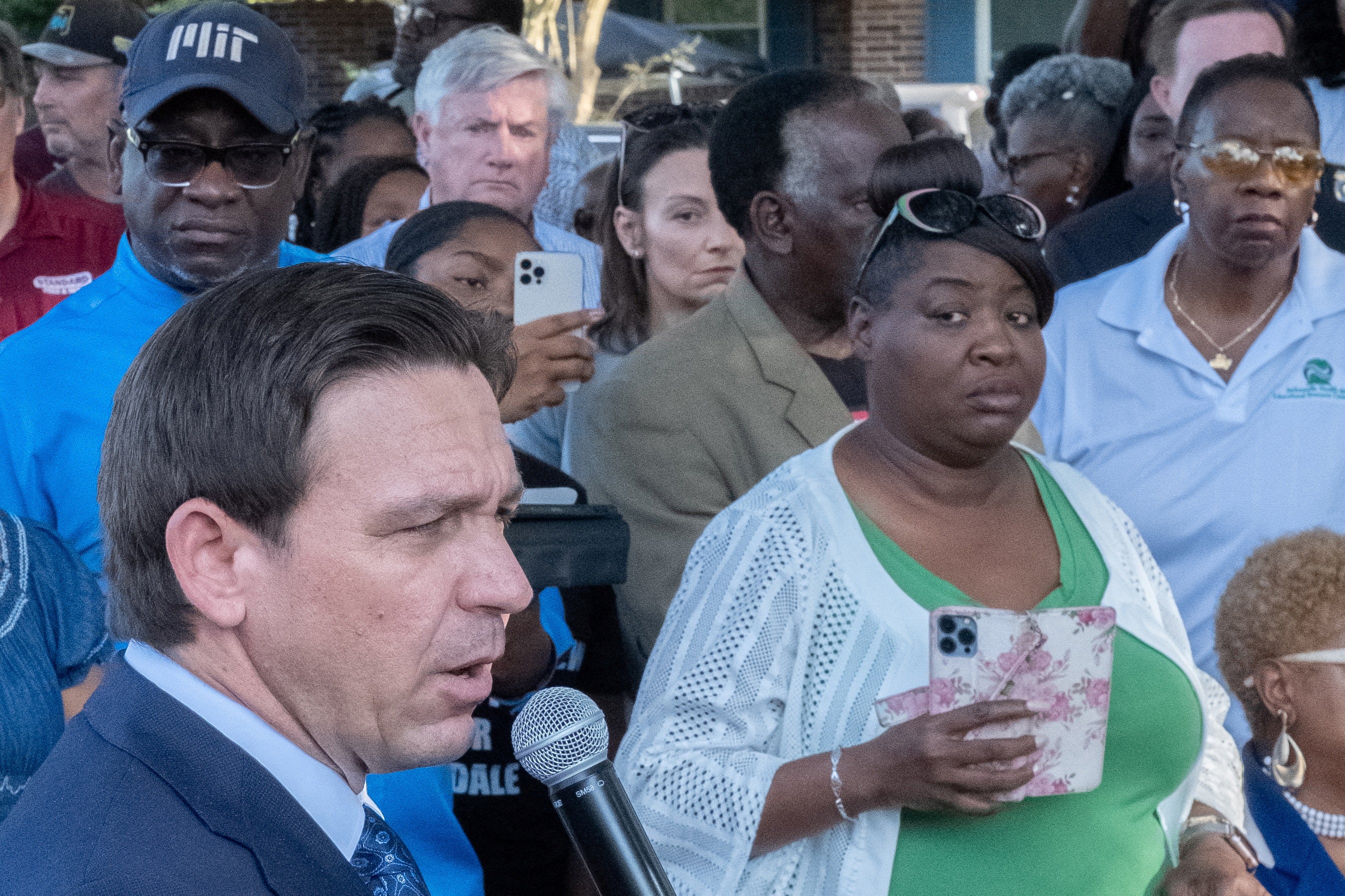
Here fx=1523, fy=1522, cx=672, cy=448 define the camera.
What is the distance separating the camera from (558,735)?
5.12ft

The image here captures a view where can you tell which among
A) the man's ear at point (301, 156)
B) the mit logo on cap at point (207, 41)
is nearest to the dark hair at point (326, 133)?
the man's ear at point (301, 156)

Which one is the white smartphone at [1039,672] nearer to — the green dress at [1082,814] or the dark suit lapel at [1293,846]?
the green dress at [1082,814]

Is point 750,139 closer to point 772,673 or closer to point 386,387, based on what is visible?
point 772,673

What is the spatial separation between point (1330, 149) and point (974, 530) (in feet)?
10.7

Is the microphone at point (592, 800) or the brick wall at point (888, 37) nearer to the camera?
the microphone at point (592, 800)

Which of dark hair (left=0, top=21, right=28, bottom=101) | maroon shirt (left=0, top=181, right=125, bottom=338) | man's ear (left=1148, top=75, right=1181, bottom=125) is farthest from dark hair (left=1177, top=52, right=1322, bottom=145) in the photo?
dark hair (left=0, top=21, right=28, bottom=101)

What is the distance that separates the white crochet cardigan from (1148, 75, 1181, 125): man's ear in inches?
116

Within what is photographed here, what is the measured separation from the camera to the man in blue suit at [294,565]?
4.44 ft

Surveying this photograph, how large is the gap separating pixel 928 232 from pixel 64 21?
4.03 metres

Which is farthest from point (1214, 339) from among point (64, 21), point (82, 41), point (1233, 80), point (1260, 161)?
point (64, 21)

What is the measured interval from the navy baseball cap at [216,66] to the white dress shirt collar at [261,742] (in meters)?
1.59

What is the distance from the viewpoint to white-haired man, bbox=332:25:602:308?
486 centimetres

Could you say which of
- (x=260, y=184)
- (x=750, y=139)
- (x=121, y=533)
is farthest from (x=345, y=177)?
(x=121, y=533)

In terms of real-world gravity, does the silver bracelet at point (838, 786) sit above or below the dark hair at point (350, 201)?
below
